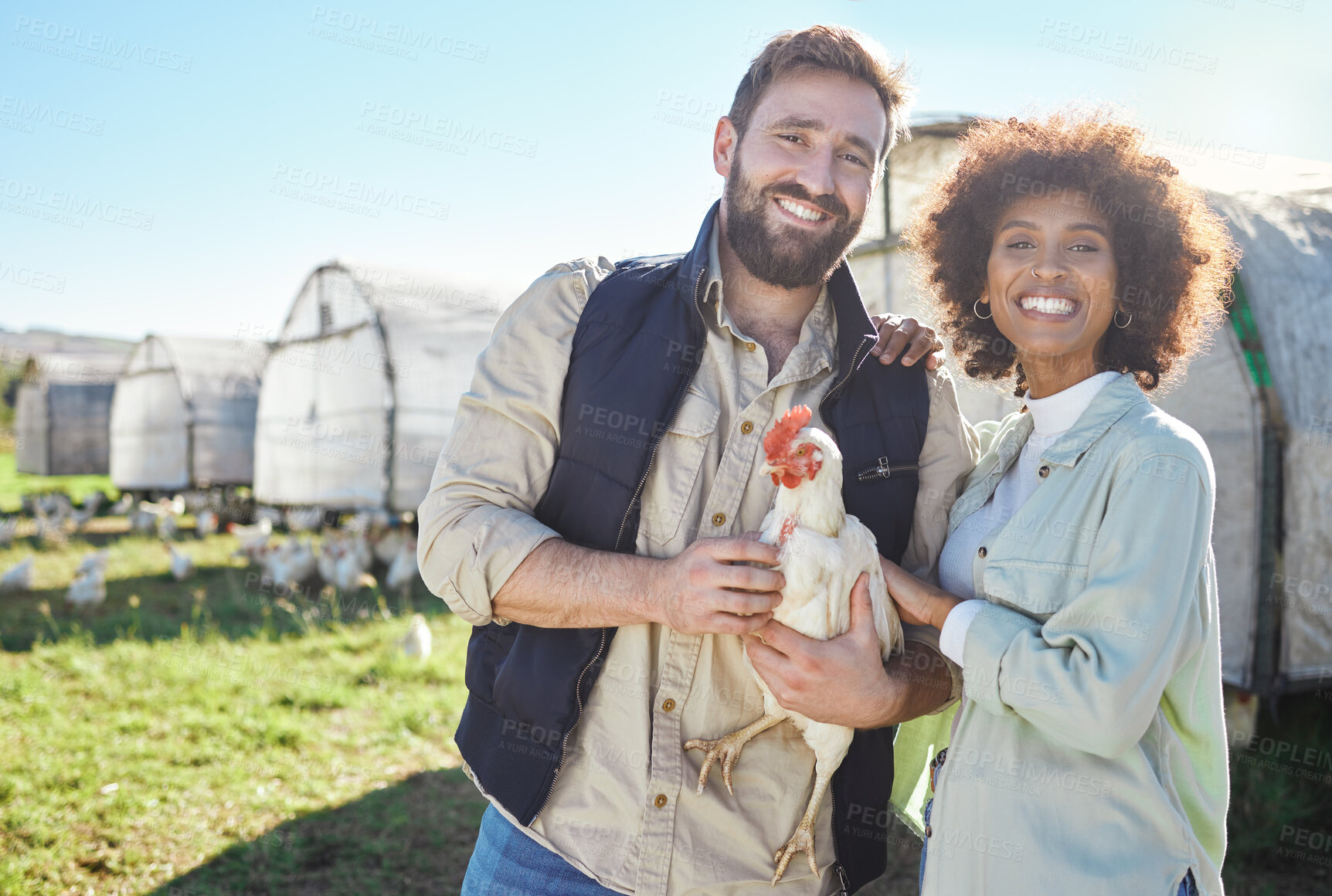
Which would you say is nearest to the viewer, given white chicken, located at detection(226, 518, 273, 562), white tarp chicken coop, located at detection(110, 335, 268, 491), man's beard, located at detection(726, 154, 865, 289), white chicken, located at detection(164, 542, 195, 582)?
man's beard, located at detection(726, 154, 865, 289)

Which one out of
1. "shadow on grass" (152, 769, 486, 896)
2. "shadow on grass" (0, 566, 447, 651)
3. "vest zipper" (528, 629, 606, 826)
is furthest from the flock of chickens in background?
"vest zipper" (528, 629, 606, 826)

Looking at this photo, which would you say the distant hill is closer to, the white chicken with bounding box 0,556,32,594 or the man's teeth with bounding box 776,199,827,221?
the white chicken with bounding box 0,556,32,594

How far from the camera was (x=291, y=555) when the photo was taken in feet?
30.6

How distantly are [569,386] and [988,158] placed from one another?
5.33 feet

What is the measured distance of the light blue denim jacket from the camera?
1.59 m

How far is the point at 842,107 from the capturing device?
224cm

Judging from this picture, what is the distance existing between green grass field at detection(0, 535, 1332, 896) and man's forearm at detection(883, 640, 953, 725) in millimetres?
2840

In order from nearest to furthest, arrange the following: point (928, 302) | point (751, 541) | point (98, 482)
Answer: point (751, 541) < point (928, 302) < point (98, 482)

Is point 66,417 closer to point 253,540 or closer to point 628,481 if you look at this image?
point 253,540

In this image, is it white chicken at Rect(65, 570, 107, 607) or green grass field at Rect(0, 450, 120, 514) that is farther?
green grass field at Rect(0, 450, 120, 514)

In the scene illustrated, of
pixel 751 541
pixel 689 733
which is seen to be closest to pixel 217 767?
pixel 689 733

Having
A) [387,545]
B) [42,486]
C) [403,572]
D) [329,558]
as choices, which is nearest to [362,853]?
[403,572]

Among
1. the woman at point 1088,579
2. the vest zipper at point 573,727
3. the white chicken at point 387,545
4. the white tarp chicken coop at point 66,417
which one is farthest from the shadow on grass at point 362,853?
the white tarp chicken coop at point 66,417

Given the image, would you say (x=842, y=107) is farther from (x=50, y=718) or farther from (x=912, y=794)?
(x=50, y=718)
